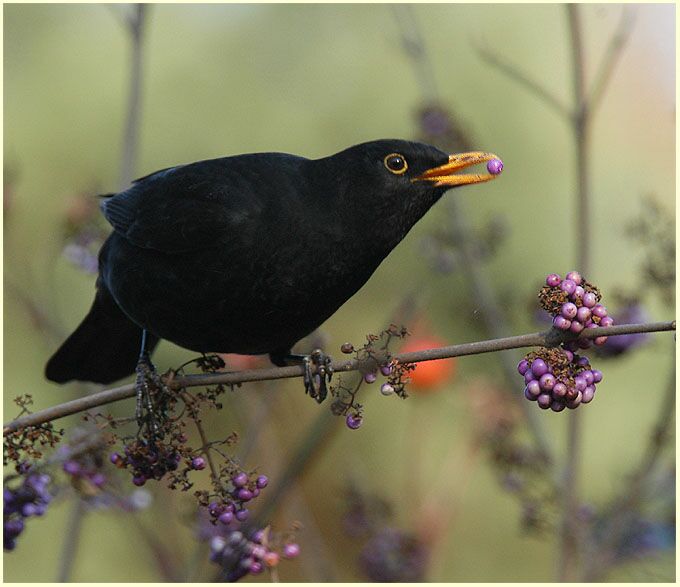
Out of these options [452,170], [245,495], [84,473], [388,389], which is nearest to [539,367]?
[388,389]

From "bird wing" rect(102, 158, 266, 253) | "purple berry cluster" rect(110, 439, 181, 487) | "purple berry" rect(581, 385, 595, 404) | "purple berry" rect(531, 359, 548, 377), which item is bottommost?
"purple berry cluster" rect(110, 439, 181, 487)

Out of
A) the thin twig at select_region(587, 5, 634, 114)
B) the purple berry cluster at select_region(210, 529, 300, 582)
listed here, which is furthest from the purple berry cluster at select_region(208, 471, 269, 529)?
the thin twig at select_region(587, 5, 634, 114)

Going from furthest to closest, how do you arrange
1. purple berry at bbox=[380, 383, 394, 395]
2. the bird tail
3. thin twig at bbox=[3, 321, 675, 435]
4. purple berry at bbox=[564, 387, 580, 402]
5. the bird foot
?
the bird tail → the bird foot → purple berry at bbox=[380, 383, 394, 395] → purple berry at bbox=[564, 387, 580, 402] → thin twig at bbox=[3, 321, 675, 435]

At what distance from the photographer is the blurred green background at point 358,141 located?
6461mm

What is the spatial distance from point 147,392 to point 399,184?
1.13 metres

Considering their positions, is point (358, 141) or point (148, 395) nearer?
point (148, 395)

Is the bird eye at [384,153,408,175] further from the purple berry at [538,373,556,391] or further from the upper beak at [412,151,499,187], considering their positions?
the purple berry at [538,373,556,391]

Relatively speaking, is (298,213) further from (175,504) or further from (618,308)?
(175,504)

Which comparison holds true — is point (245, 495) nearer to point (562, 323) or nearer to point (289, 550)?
point (289, 550)

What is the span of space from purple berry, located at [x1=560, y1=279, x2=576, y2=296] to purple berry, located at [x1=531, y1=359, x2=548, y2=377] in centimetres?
19

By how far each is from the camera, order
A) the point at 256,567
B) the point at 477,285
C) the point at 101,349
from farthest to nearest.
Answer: the point at 101,349 → the point at 477,285 → the point at 256,567

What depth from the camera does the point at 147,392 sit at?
3.47 metres

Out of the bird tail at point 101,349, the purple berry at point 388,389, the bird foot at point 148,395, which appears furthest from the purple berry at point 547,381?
the bird tail at point 101,349

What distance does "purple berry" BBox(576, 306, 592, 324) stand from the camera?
8.52ft
